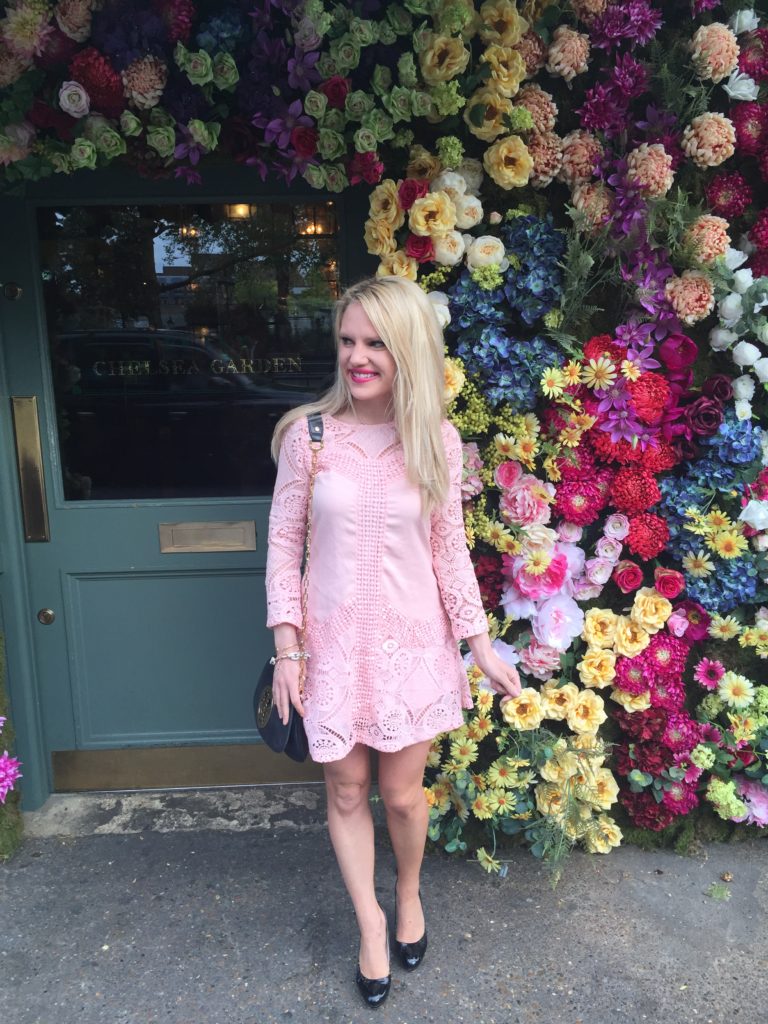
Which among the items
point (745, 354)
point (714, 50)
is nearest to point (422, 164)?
point (714, 50)

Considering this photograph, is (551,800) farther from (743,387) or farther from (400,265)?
(400,265)

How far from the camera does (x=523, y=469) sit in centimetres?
249

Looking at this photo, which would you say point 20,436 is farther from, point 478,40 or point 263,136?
point 478,40

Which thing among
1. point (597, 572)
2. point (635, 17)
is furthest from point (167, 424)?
point (635, 17)

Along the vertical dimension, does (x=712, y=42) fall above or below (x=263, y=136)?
above

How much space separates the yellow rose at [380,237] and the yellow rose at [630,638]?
4.55 ft

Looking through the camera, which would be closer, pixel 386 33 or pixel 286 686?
pixel 286 686

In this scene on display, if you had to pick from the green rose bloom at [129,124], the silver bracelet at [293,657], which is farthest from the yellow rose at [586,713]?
the green rose bloom at [129,124]

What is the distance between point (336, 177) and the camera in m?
2.31

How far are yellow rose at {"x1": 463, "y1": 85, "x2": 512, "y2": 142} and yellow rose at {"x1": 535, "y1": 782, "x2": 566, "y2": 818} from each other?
6.62 ft

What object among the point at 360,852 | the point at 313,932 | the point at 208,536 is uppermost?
the point at 208,536

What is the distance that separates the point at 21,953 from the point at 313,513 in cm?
158

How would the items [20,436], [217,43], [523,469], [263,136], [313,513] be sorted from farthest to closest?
[20,436] → [523,469] → [263,136] → [217,43] → [313,513]

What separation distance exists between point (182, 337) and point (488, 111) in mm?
1260
